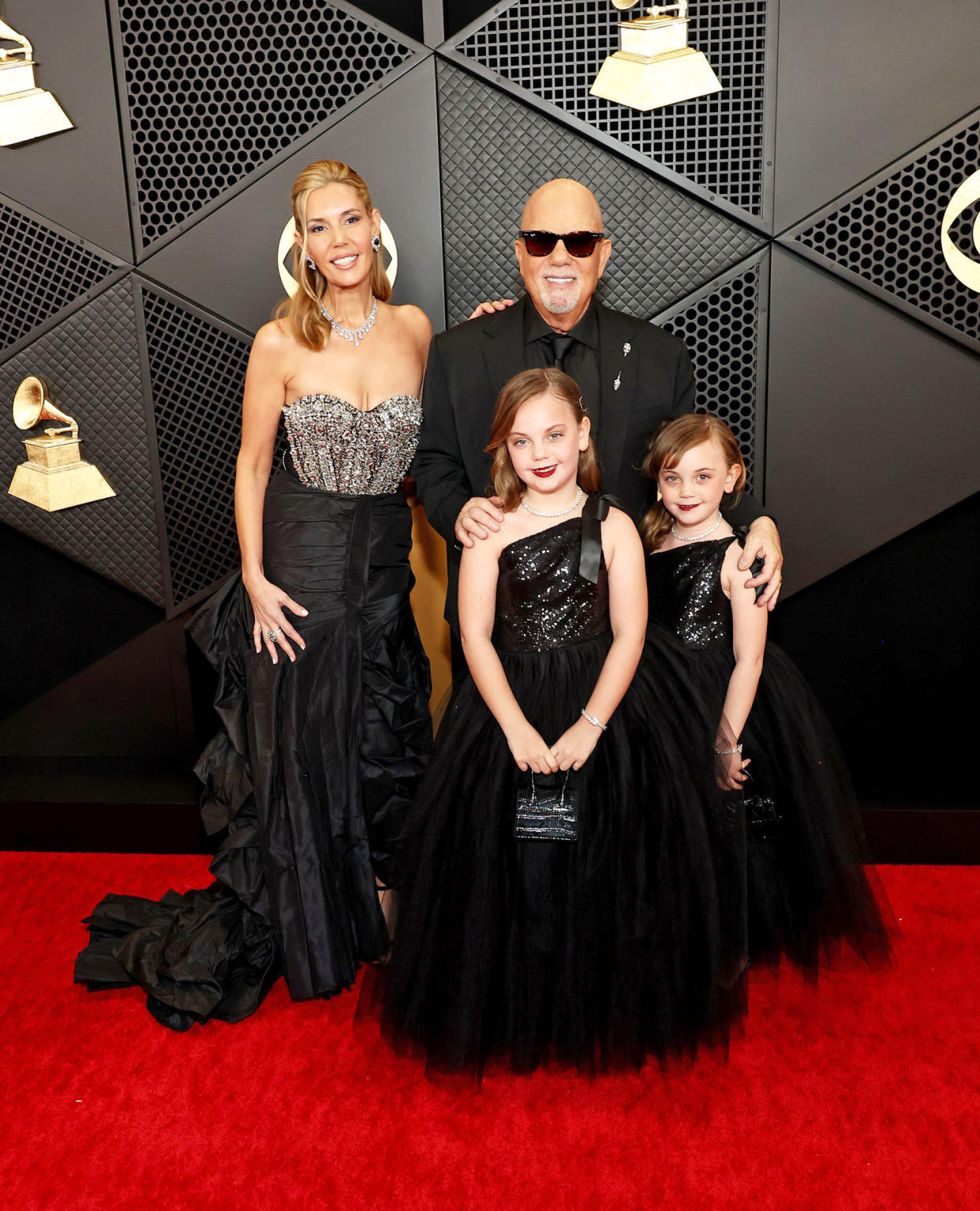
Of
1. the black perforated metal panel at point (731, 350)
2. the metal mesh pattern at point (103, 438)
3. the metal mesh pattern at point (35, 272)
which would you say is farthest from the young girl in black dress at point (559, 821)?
the metal mesh pattern at point (35, 272)

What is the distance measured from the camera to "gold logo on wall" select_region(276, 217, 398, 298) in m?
3.28

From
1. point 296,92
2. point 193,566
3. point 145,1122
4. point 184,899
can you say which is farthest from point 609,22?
point 145,1122

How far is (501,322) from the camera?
2.76 m

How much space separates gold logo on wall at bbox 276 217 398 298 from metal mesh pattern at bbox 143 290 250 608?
27 centimetres

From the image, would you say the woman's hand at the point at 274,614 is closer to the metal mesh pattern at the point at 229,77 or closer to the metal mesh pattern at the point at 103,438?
the metal mesh pattern at the point at 103,438

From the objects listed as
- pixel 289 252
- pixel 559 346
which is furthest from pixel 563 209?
pixel 289 252

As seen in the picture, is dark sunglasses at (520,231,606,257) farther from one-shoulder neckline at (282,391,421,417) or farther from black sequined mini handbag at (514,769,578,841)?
black sequined mini handbag at (514,769,578,841)

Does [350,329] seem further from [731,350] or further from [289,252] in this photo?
[731,350]

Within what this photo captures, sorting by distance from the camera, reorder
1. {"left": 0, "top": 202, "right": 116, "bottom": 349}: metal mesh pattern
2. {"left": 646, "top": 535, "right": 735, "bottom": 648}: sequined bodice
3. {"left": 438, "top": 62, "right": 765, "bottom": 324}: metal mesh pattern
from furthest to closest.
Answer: {"left": 0, "top": 202, "right": 116, "bottom": 349}: metal mesh pattern, {"left": 438, "top": 62, "right": 765, "bottom": 324}: metal mesh pattern, {"left": 646, "top": 535, "right": 735, "bottom": 648}: sequined bodice

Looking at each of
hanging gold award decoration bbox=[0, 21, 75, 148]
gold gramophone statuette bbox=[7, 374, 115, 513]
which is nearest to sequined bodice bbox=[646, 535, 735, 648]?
gold gramophone statuette bbox=[7, 374, 115, 513]

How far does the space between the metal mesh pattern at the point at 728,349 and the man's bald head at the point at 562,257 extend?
774 millimetres

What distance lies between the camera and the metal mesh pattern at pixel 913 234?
10.4 feet

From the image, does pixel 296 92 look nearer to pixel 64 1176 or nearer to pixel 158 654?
pixel 158 654

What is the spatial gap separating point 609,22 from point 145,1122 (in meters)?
3.25
